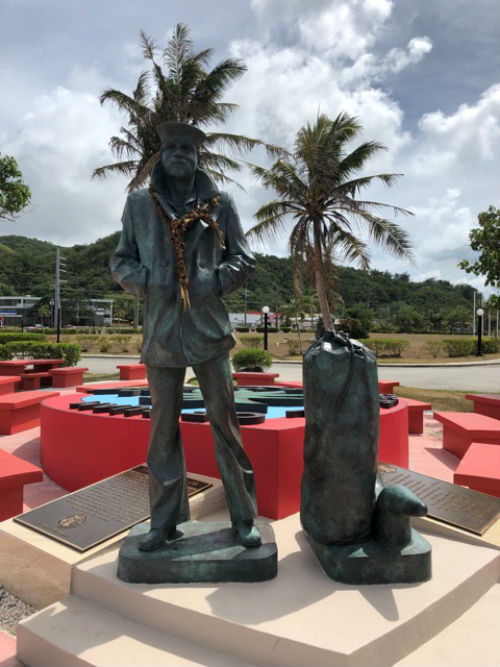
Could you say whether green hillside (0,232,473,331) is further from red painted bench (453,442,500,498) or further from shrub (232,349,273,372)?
red painted bench (453,442,500,498)

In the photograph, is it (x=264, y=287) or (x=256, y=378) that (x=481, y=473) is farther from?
(x=264, y=287)

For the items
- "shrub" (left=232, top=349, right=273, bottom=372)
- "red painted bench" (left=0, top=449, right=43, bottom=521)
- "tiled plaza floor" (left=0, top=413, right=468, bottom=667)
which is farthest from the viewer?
"shrub" (left=232, top=349, right=273, bottom=372)

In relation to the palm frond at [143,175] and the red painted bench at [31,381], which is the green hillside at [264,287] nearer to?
the palm frond at [143,175]

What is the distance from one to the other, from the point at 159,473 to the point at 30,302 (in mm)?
Result: 77627

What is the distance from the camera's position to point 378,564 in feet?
7.72

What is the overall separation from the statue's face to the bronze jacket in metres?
0.12

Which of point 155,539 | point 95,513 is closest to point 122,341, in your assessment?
point 95,513

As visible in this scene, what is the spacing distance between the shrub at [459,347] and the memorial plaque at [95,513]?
1044 inches

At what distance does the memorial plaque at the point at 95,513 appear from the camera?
284 cm

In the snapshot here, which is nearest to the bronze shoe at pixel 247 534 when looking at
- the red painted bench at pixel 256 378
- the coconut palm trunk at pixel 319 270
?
the red painted bench at pixel 256 378

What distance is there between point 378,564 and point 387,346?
25.8 meters

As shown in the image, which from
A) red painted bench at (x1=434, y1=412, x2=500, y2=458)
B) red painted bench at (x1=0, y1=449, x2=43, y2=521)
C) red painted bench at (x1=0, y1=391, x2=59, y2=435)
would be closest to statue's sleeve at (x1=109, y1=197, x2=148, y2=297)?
red painted bench at (x1=0, y1=449, x2=43, y2=521)

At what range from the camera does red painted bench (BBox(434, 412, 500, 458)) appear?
5.70 metres

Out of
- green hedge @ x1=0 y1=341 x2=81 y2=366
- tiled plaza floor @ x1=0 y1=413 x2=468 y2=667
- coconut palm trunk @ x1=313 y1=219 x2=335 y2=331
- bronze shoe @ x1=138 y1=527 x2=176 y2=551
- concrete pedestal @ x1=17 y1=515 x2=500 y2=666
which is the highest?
coconut palm trunk @ x1=313 y1=219 x2=335 y2=331
